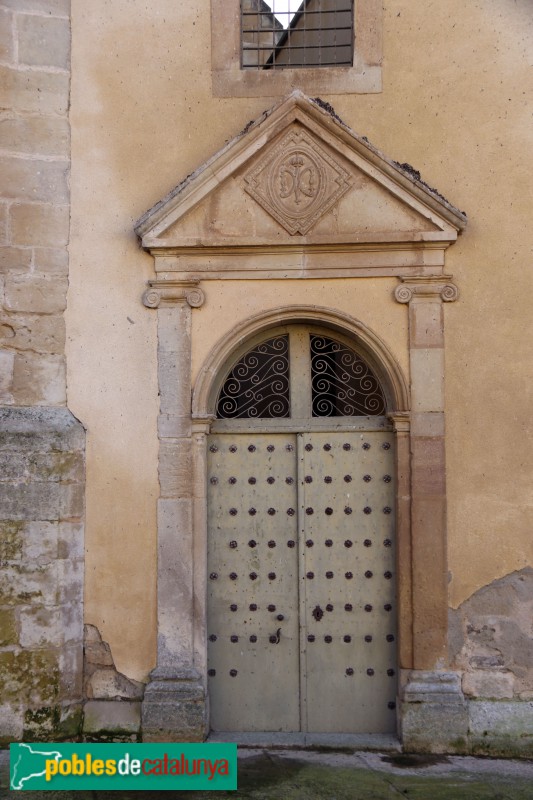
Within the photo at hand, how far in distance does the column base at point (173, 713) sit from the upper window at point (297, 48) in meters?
4.18

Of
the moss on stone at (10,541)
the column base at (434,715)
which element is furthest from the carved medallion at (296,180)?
the column base at (434,715)

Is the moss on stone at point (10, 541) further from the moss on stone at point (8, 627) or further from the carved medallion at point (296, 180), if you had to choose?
the carved medallion at point (296, 180)

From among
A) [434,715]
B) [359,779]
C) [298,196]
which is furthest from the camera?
[298,196]

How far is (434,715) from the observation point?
581 cm

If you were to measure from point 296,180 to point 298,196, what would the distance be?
0.12 meters

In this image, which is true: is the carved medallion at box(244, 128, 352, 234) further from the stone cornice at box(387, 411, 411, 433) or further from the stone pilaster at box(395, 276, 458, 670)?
the stone cornice at box(387, 411, 411, 433)

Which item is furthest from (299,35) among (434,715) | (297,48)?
(434,715)

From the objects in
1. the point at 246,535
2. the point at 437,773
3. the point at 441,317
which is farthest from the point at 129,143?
the point at 437,773

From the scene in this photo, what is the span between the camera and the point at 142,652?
6023 mm

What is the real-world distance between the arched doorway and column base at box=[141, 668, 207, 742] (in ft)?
0.94

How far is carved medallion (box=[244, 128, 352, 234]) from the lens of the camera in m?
6.12

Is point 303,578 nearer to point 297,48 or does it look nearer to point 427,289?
point 427,289

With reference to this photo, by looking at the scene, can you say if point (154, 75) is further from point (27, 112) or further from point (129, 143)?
point (27, 112)

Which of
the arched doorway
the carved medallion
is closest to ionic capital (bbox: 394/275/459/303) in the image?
the arched doorway
